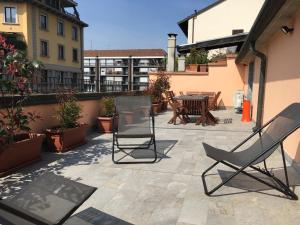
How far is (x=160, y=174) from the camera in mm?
4121

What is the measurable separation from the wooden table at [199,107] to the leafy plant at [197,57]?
25.3 ft

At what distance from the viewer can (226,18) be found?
980 inches

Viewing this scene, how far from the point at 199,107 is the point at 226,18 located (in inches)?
724

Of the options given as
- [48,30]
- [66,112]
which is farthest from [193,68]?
[48,30]

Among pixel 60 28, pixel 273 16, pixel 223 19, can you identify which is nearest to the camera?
pixel 273 16

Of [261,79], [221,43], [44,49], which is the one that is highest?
[44,49]

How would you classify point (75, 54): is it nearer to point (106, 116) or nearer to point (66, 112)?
point (106, 116)

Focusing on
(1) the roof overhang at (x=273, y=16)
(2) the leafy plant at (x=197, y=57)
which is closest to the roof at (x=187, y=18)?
(2) the leafy plant at (x=197, y=57)

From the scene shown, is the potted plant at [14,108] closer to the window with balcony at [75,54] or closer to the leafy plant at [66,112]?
the leafy plant at [66,112]

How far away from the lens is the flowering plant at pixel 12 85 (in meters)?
3.89

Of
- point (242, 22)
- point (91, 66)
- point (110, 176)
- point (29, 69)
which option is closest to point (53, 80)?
point (29, 69)

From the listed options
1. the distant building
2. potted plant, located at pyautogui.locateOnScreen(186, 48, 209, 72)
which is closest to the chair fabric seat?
potted plant, located at pyautogui.locateOnScreen(186, 48, 209, 72)

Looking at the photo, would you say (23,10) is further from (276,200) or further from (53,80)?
(276,200)

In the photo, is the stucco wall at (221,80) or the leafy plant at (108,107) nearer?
the leafy plant at (108,107)
